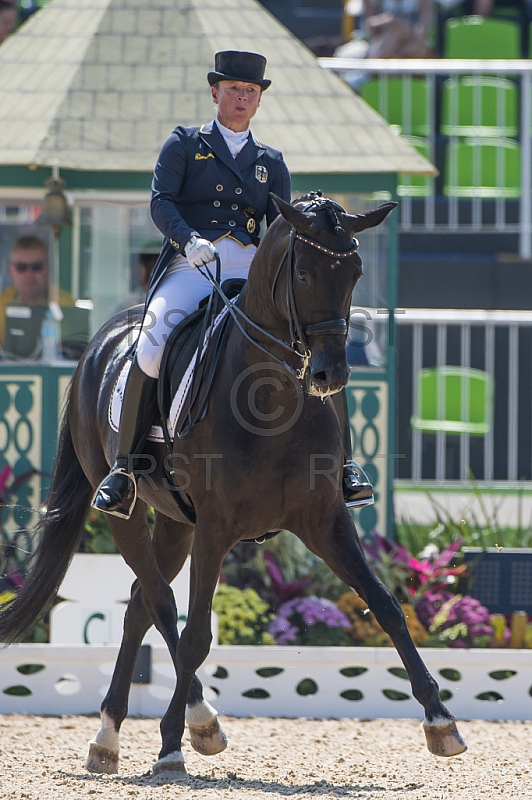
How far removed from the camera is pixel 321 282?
14.6 ft

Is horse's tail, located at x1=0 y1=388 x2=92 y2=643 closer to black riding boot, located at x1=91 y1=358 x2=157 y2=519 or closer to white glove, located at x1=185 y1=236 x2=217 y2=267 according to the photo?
black riding boot, located at x1=91 y1=358 x2=157 y2=519

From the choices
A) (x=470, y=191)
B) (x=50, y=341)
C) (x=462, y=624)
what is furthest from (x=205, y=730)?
(x=470, y=191)

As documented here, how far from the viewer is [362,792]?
16.9 feet

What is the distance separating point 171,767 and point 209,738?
12.6 inches

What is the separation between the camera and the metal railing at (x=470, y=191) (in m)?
11.2

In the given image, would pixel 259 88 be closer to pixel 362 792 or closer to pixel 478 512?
pixel 362 792

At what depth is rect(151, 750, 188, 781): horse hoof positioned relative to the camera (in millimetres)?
5199

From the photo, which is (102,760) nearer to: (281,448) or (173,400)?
(173,400)

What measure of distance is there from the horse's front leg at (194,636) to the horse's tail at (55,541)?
1.18 metres

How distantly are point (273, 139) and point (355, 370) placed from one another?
1571mm

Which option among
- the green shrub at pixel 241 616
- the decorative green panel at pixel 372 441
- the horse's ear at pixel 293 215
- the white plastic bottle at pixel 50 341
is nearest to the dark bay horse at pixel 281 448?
the horse's ear at pixel 293 215

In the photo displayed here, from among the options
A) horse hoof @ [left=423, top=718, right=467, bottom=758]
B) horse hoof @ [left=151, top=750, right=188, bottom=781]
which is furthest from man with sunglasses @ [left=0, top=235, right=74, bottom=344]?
horse hoof @ [left=423, top=718, right=467, bottom=758]

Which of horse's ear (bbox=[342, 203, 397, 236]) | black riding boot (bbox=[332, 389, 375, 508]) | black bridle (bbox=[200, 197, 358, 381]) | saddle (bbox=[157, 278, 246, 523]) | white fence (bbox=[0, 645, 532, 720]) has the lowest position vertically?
white fence (bbox=[0, 645, 532, 720])

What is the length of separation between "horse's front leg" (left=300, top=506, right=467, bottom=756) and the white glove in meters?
1.06
